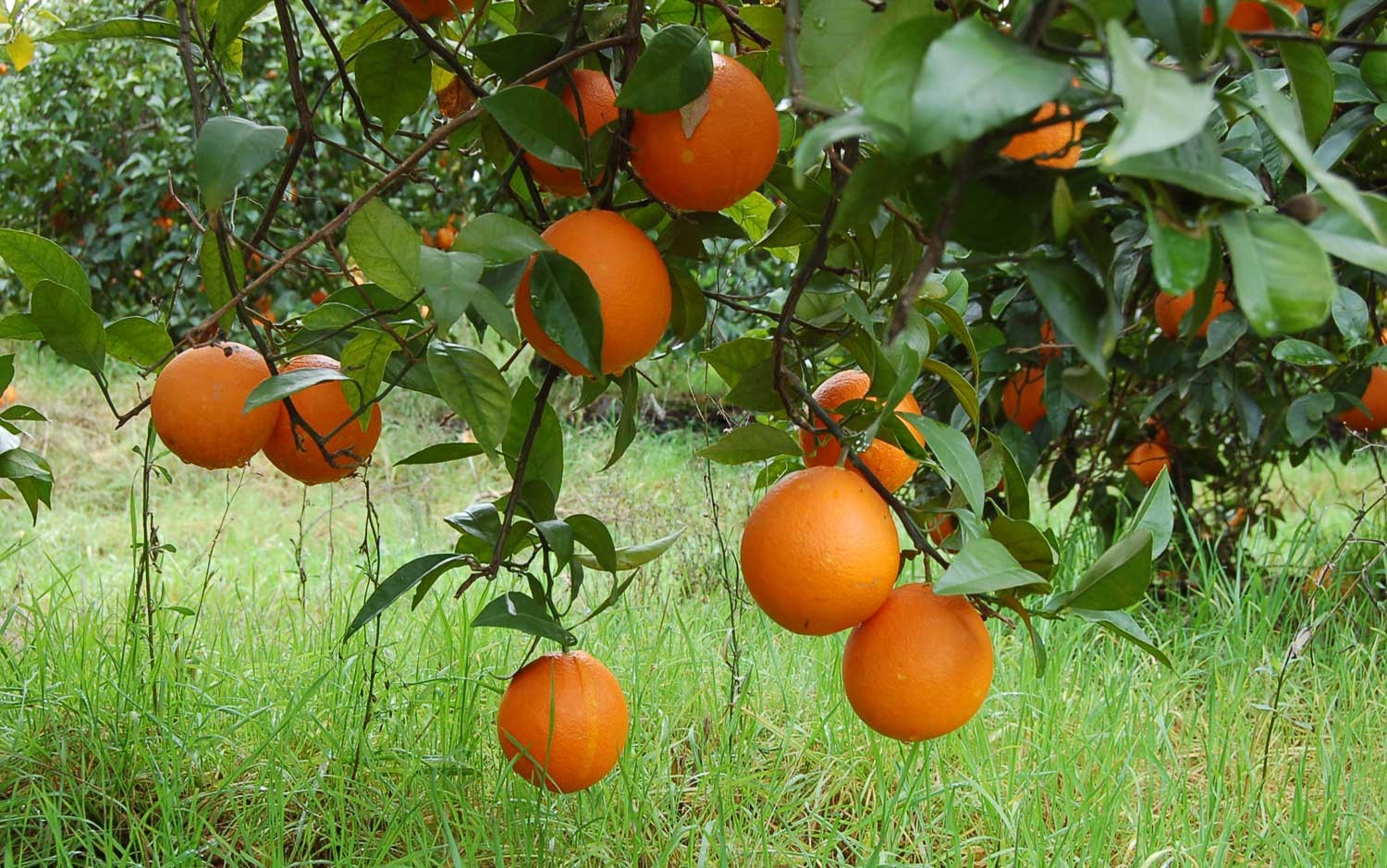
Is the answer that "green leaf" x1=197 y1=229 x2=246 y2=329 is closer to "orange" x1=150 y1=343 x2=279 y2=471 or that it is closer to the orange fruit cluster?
"orange" x1=150 y1=343 x2=279 y2=471

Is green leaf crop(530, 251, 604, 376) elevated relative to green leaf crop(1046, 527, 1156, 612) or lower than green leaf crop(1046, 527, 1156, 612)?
elevated

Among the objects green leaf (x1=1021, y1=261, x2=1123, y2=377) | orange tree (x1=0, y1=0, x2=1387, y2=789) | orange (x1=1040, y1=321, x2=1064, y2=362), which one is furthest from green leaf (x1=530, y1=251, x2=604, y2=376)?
orange (x1=1040, y1=321, x2=1064, y2=362)

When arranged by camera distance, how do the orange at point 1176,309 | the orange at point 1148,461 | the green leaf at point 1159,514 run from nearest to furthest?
the green leaf at point 1159,514 → the orange at point 1176,309 → the orange at point 1148,461

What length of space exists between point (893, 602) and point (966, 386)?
15cm

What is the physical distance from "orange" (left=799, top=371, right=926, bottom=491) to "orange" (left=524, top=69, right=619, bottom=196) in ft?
0.70

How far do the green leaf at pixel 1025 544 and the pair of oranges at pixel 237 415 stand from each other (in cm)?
39

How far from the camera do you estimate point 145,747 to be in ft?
3.91

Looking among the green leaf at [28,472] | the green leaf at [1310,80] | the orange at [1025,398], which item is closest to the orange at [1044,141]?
the green leaf at [1310,80]

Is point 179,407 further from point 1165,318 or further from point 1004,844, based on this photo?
point 1165,318

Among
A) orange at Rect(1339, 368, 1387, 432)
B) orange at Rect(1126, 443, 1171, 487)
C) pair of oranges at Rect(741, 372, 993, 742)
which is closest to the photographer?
pair of oranges at Rect(741, 372, 993, 742)

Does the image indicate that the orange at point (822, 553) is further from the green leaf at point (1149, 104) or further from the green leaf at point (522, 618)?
the green leaf at point (1149, 104)

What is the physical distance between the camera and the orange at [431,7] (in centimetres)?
84

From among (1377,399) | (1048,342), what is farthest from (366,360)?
(1377,399)

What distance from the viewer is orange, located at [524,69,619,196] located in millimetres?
713
